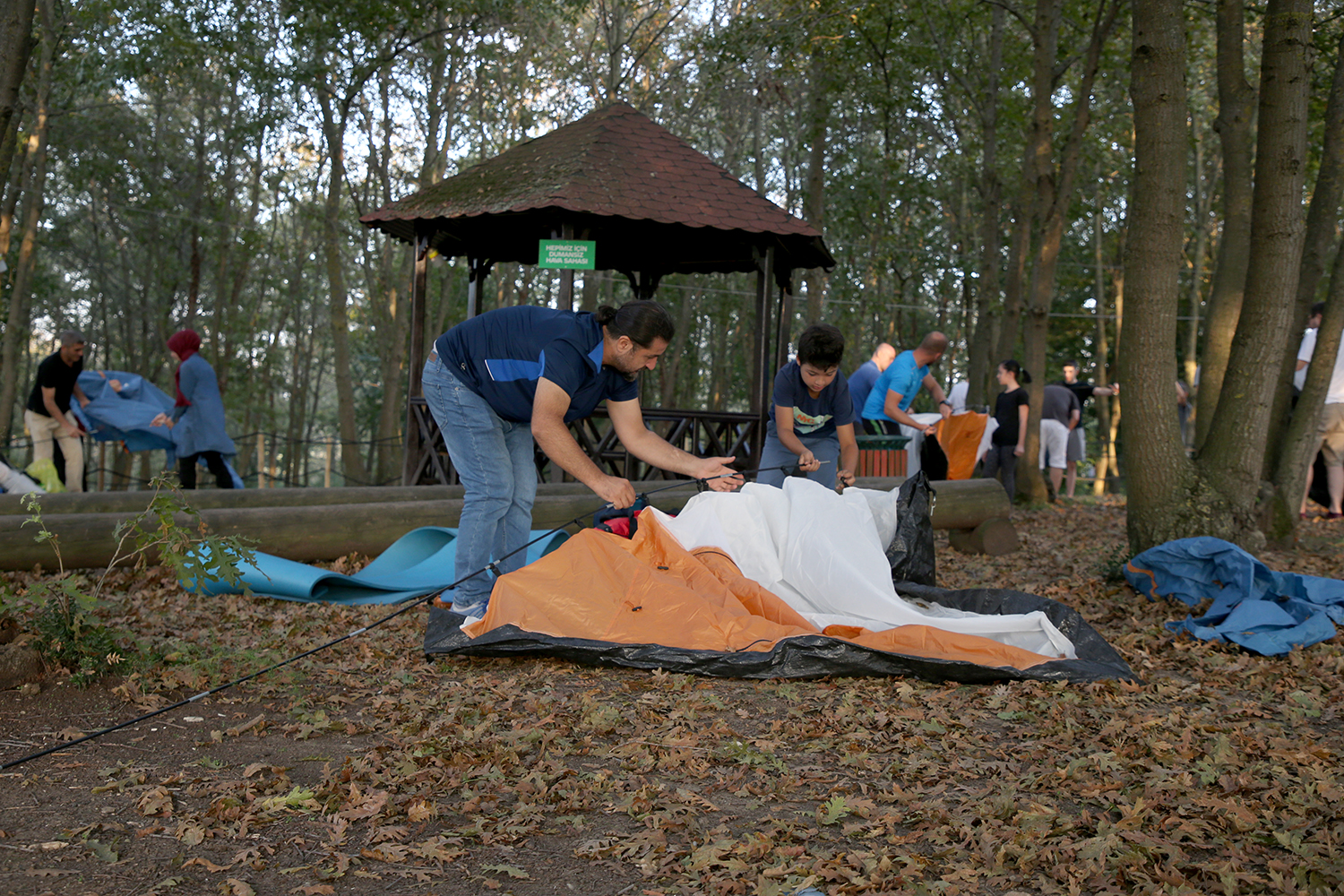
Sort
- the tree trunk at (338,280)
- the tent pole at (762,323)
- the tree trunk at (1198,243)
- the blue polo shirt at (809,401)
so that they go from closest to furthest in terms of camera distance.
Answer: the blue polo shirt at (809,401) < the tent pole at (762,323) < the tree trunk at (338,280) < the tree trunk at (1198,243)

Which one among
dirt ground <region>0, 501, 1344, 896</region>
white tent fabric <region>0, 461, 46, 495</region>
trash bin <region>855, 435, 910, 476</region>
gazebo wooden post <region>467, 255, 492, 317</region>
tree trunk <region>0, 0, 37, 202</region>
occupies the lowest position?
dirt ground <region>0, 501, 1344, 896</region>

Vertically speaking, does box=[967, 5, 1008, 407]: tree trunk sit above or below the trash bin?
above

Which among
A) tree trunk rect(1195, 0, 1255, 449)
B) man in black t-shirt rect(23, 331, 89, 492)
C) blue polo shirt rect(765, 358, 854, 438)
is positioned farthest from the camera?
man in black t-shirt rect(23, 331, 89, 492)

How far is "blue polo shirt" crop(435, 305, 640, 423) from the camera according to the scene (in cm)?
416

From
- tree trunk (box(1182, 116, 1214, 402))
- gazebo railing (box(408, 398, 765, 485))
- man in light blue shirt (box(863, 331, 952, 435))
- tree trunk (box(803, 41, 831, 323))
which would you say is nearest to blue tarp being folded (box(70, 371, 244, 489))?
gazebo railing (box(408, 398, 765, 485))

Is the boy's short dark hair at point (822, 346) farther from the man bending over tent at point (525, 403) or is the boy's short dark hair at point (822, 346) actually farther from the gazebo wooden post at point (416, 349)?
the gazebo wooden post at point (416, 349)

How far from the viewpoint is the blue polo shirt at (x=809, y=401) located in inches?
227

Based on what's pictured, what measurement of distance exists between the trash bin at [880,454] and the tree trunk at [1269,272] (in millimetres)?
3039

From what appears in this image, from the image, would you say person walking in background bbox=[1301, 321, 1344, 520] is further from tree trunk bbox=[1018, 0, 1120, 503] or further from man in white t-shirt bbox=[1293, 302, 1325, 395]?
tree trunk bbox=[1018, 0, 1120, 503]

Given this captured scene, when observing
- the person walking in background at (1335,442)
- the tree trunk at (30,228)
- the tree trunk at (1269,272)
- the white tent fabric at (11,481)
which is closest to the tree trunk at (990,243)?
the person walking in background at (1335,442)

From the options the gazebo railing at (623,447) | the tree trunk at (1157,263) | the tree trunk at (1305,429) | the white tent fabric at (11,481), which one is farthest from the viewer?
the gazebo railing at (623,447)

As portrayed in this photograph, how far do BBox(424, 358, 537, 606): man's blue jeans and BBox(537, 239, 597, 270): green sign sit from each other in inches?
149

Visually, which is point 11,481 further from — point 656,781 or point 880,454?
point 880,454

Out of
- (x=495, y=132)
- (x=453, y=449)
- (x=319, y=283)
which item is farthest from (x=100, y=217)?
(x=453, y=449)
